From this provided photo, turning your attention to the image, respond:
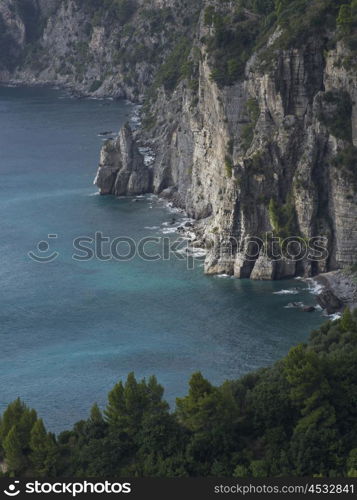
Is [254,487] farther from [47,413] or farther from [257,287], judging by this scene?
[257,287]

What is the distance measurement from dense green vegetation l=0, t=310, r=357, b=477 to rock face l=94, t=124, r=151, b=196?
3321 inches

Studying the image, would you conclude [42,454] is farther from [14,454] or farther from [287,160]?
[287,160]

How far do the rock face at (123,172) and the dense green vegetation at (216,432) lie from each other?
84.4 meters

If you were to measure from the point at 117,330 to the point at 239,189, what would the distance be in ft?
78.5

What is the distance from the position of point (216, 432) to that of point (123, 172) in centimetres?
9242

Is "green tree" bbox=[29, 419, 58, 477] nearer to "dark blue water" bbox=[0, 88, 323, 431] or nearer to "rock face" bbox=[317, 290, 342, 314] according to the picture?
"dark blue water" bbox=[0, 88, 323, 431]

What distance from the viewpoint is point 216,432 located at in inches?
3265

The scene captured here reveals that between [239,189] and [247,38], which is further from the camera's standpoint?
[247,38]

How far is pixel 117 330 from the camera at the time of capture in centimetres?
11981

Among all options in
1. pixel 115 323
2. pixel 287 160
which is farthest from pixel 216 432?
pixel 287 160

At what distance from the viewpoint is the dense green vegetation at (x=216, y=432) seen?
8094 cm

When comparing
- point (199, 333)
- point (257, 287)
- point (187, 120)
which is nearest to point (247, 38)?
point (187, 120)

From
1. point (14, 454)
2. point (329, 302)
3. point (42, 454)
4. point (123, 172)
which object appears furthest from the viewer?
point (123, 172)

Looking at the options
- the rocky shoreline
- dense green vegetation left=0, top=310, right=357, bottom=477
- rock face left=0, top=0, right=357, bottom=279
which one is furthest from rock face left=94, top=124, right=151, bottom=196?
dense green vegetation left=0, top=310, right=357, bottom=477
